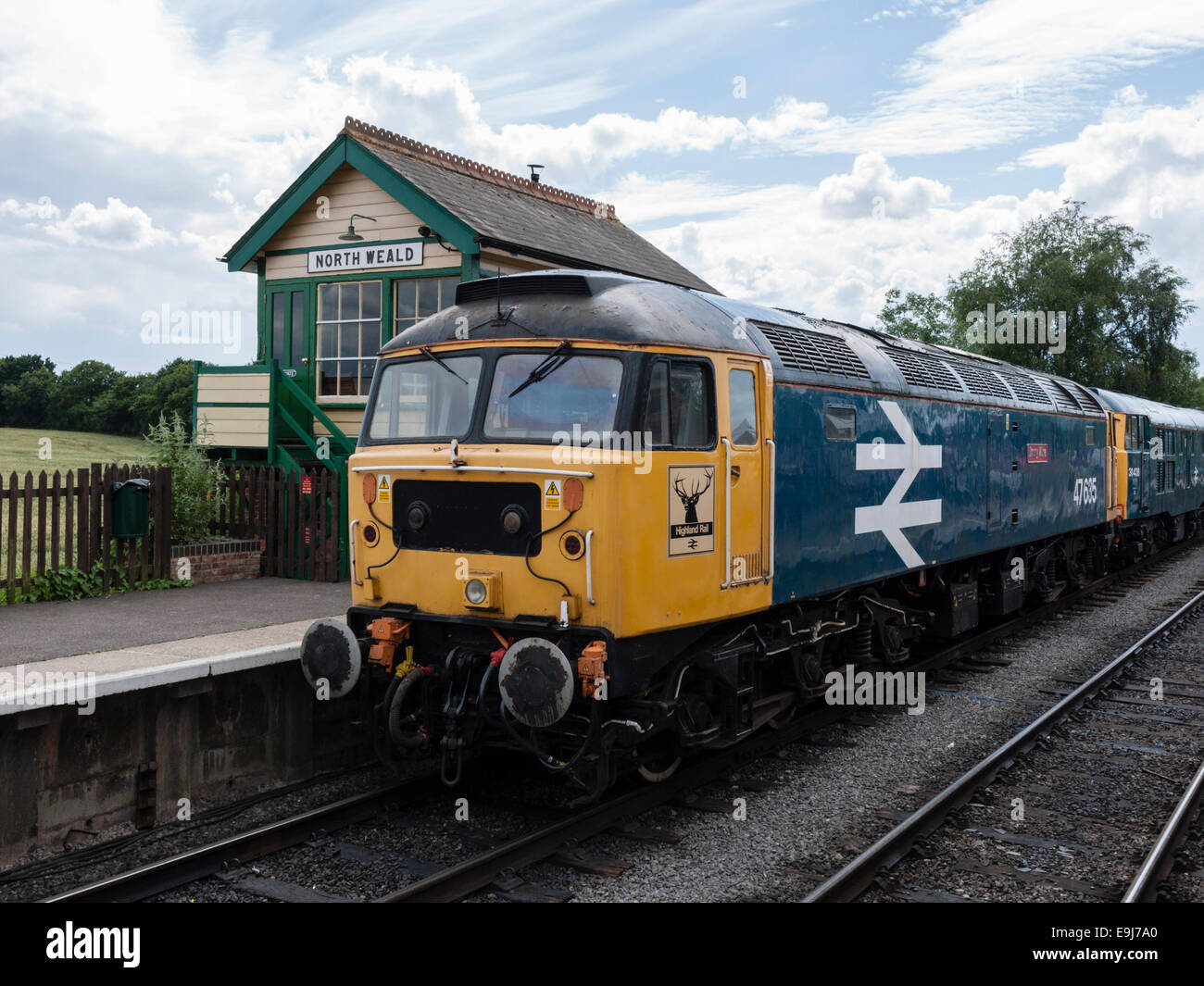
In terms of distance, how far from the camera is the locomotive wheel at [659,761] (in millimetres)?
6840

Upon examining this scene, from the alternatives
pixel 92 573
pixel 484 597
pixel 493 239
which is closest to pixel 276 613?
pixel 92 573

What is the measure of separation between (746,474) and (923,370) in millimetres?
4064

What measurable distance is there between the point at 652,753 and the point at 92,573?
666cm

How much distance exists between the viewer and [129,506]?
35.1ft

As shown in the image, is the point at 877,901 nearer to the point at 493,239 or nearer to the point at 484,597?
the point at 484,597

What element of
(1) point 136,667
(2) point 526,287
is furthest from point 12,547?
(2) point 526,287

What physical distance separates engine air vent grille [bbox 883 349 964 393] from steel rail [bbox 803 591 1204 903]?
315 cm

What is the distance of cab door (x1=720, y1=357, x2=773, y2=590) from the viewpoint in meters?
6.63

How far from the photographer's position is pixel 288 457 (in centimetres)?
1329
